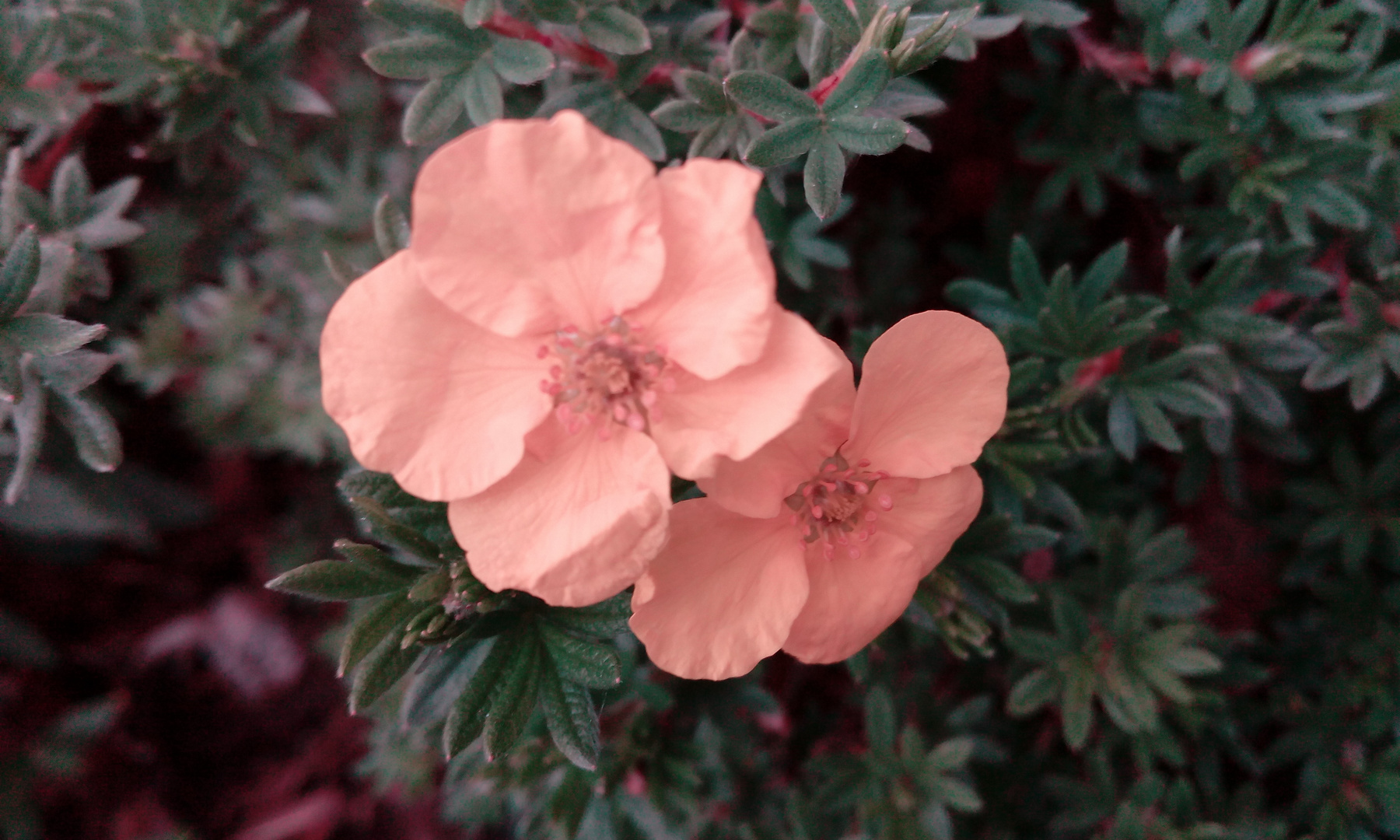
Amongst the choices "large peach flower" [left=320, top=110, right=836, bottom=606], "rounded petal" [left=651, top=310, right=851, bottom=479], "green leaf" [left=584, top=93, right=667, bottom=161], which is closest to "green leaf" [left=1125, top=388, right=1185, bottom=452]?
"rounded petal" [left=651, top=310, right=851, bottom=479]

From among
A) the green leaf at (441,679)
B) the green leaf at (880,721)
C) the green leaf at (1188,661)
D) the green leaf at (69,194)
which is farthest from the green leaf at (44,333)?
the green leaf at (1188,661)

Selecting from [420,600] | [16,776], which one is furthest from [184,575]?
[420,600]

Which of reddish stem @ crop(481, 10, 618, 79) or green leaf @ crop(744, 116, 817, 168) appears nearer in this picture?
green leaf @ crop(744, 116, 817, 168)

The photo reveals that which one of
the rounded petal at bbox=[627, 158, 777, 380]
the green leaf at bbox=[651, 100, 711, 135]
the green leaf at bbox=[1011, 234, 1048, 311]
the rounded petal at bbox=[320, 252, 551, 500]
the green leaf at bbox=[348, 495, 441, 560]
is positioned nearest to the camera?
the rounded petal at bbox=[627, 158, 777, 380]

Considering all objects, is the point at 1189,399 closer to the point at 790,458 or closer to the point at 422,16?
the point at 790,458

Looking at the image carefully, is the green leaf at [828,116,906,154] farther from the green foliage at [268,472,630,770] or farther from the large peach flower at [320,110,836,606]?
the green foliage at [268,472,630,770]

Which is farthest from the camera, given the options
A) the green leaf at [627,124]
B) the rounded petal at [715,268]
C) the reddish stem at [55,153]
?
the reddish stem at [55,153]

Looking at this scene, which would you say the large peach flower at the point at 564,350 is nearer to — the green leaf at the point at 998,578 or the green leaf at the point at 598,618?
the green leaf at the point at 598,618
